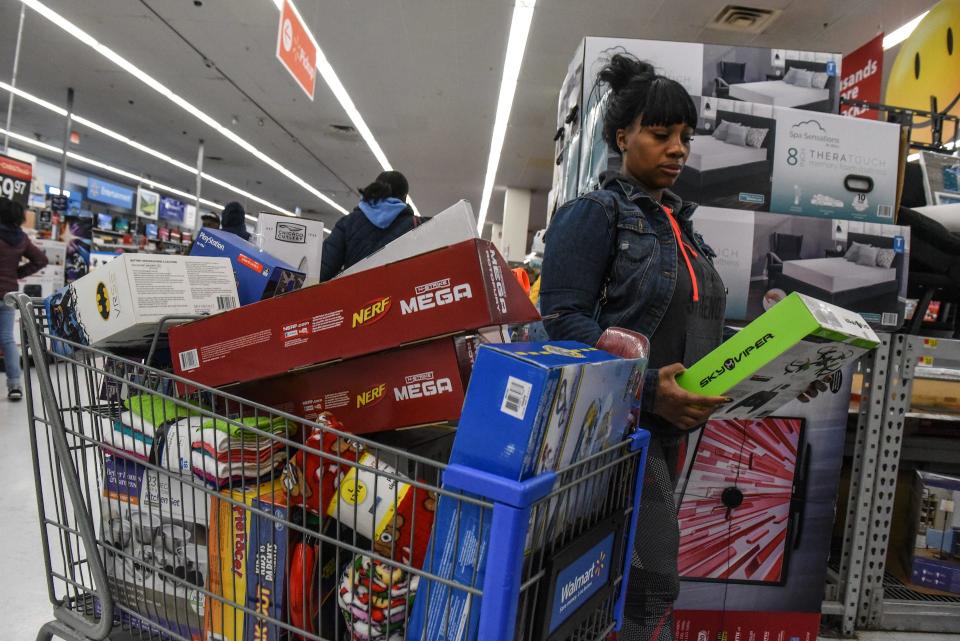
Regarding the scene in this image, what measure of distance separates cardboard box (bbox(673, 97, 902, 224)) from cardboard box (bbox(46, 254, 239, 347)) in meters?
1.44

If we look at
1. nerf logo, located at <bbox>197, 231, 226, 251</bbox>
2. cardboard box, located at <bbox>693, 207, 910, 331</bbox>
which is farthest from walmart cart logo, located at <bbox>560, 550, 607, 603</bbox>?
cardboard box, located at <bbox>693, 207, 910, 331</bbox>

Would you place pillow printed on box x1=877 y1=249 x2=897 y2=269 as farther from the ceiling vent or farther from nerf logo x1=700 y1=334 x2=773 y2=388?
the ceiling vent

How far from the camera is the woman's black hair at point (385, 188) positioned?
3.06m

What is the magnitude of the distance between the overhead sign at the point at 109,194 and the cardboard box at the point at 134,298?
21529 mm

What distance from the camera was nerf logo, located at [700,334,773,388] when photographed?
2.85ft

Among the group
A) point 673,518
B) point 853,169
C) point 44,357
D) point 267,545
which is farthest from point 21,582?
point 853,169

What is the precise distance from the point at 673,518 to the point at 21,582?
2.16 m

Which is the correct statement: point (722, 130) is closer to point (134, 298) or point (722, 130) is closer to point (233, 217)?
point (134, 298)

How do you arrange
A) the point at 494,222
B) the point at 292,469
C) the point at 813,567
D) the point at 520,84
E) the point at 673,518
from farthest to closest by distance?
the point at 494,222 < the point at 520,84 < the point at 813,567 < the point at 673,518 < the point at 292,469

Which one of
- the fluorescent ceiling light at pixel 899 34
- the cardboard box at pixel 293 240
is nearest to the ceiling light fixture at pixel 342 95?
the cardboard box at pixel 293 240

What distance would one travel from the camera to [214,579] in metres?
0.94

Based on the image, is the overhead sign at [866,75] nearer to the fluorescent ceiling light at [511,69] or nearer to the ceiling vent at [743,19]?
the ceiling vent at [743,19]

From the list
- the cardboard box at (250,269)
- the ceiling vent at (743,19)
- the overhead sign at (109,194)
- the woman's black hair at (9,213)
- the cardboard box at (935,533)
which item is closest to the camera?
the cardboard box at (250,269)

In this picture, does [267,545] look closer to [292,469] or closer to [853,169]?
[292,469]
